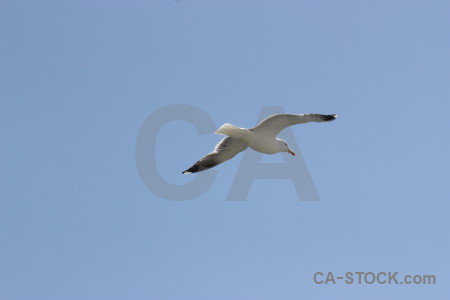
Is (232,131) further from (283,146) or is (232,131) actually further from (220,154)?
(283,146)

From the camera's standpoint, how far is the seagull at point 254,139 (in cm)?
1228

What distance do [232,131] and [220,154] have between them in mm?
1073

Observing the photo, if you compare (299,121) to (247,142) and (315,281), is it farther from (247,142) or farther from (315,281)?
(315,281)

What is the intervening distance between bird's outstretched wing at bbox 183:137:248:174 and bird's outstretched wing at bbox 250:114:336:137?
0.62 meters

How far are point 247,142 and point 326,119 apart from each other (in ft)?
4.56

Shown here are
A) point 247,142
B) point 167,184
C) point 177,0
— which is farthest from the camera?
point 167,184

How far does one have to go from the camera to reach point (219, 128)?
12.2 meters

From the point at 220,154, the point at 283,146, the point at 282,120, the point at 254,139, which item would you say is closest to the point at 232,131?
the point at 254,139

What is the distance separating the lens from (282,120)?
483 inches

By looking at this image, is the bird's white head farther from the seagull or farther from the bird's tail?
the bird's tail

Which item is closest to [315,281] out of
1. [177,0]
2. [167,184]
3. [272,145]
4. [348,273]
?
[348,273]

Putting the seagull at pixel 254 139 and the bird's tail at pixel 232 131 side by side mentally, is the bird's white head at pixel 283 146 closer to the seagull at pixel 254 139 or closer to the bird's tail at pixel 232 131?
the seagull at pixel 254 139

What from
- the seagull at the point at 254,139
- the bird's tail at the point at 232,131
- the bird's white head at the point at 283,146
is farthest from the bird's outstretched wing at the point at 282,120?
the bird's white head at the point at 283,146

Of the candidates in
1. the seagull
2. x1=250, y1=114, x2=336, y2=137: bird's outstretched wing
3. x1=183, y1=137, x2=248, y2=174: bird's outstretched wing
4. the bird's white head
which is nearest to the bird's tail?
the seagull
